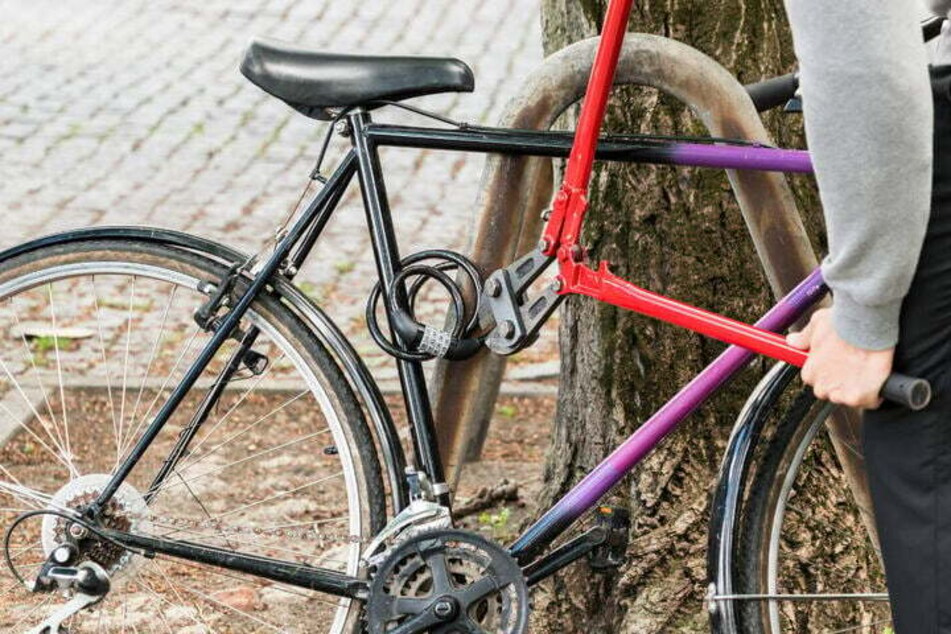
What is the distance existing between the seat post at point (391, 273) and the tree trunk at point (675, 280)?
0.71 m

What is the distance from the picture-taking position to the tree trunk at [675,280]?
144 inches

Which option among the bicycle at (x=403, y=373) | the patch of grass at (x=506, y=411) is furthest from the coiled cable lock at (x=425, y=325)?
the patch of grass at (x=506, y=411)

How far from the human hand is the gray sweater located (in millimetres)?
94

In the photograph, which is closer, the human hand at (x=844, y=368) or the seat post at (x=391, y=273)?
the human hand at (x=844, y=368)

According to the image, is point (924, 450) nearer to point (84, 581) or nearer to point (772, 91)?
point (772, 91)

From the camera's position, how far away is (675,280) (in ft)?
12.1

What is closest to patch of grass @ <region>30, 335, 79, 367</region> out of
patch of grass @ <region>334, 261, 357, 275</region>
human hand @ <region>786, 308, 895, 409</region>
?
patch of grass @ <region>334, 261, 357, 275</region>

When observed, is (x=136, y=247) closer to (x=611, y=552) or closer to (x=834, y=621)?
(x=611, y=552)

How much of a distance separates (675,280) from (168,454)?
121 cm

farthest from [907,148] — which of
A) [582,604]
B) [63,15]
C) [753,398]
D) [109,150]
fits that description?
[63,15]

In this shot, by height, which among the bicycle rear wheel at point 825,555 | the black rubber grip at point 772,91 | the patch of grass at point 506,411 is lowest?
the bicycle rear wheel at point 825,555

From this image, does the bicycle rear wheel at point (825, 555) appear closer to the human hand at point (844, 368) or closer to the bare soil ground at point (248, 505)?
the bare soil ground at point (248, 505)

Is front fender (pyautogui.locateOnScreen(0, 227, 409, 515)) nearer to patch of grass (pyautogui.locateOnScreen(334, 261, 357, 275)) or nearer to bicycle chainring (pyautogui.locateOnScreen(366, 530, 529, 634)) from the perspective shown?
bicycle chainring (pyautogui.locateOnScreen(366, 530, 529, 634))

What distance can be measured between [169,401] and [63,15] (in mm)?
8352
